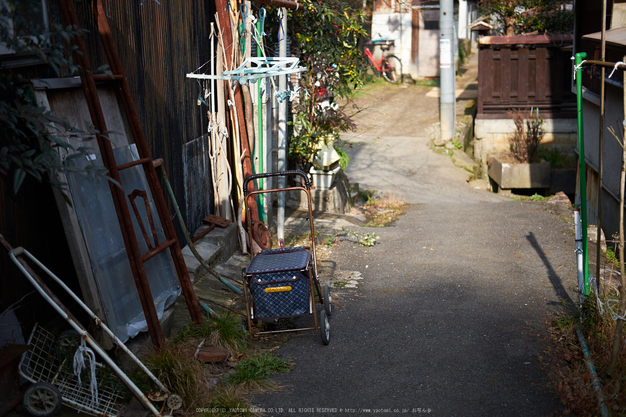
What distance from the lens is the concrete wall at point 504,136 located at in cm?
1517

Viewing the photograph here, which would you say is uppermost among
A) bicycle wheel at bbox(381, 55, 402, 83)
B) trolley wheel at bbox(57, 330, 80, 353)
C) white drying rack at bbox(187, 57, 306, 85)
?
bicycle wheel at bbox(381, 55, 402, 83)

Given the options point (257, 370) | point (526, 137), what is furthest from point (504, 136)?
point (257, 370)

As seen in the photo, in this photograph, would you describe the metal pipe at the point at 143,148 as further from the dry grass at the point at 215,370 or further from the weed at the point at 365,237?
the weed at the point at 365,237

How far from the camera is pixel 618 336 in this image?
4.21 meters

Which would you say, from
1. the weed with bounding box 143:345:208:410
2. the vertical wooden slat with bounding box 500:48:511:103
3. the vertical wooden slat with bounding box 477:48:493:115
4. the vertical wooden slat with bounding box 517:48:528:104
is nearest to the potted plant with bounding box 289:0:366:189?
the vertical wooden slat with bounding box 477:48:493:115

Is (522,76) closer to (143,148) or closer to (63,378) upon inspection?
(143,148)

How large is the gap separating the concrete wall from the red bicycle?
10326 millimetres

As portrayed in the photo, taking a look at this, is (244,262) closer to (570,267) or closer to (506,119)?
(570,267)

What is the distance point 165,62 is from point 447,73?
42.0ft

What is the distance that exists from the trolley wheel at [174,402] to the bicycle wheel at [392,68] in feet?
75.1

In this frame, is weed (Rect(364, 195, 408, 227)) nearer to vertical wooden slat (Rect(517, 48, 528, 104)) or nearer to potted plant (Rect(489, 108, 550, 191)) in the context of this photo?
potted plant (Rect(489, 108, 550, 191))

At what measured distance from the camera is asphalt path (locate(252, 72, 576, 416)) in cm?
448

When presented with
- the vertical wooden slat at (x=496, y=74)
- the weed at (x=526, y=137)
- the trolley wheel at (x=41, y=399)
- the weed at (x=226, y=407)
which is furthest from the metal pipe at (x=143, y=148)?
the vertical wooden slat at (x=496, y=74)

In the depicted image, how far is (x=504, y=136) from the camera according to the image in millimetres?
15719
